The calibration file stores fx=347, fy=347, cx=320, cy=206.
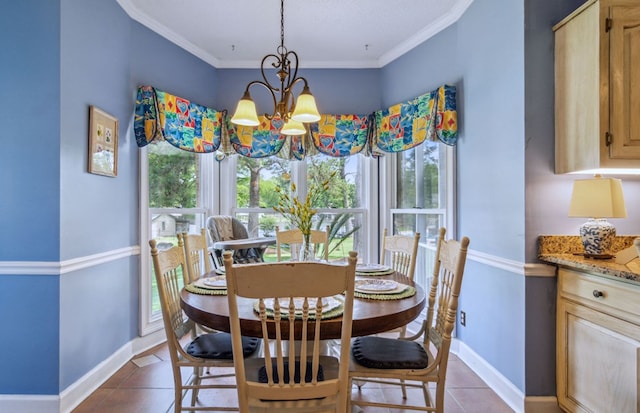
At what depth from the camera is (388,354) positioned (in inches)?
65.4

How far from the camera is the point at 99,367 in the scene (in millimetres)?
2340

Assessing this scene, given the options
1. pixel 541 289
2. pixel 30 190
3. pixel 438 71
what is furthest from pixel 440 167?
pixel 30 190

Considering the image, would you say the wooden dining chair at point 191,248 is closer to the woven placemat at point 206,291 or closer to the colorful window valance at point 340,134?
the woven placemat at point 206,291

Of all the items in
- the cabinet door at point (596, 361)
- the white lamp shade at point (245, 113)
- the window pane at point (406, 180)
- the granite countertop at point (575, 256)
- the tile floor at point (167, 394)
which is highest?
the white lamp shade at point (245, 113)

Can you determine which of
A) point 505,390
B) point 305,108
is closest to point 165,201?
point 305,108

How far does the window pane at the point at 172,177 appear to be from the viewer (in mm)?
3062

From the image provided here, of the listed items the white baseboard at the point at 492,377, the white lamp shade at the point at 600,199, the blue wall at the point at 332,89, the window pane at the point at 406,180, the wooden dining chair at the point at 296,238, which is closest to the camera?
the white lamp shade at the point at 600,199

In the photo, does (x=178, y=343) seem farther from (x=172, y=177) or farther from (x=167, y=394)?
(x=172, y=177)

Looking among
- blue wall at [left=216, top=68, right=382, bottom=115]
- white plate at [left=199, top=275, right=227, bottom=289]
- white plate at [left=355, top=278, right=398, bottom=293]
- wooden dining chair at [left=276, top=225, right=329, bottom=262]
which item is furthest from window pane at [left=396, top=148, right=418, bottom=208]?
white plate at [left=199, top=275, right=227, bottom=289]

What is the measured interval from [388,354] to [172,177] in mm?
2520

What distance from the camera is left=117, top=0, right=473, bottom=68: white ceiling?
270cm

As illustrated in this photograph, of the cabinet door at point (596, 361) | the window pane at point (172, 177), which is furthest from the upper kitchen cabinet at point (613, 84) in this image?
the window pane at point (172, 177)

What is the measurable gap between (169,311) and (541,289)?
201cm

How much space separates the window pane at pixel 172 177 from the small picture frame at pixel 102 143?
0.40 metres
